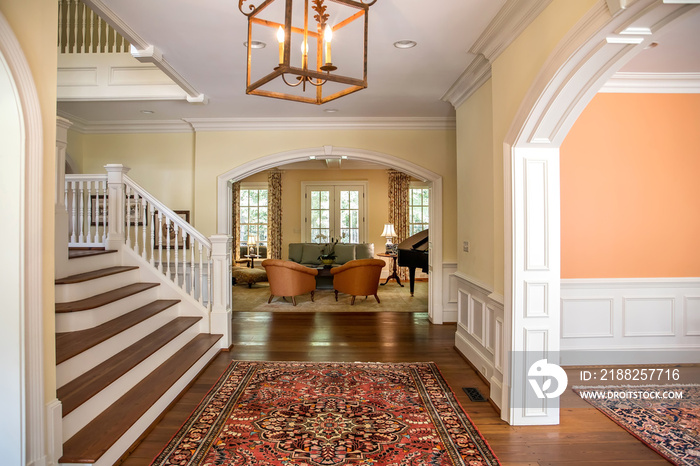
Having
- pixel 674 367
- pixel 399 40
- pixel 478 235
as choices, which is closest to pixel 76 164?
pixel 399 40

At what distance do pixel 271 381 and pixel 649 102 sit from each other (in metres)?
4.54

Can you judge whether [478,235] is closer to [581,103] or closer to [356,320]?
[581,103]

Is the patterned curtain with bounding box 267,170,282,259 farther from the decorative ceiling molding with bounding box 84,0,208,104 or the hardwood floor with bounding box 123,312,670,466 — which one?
the decorative ceiling molding with bounding box 84,0,208,104

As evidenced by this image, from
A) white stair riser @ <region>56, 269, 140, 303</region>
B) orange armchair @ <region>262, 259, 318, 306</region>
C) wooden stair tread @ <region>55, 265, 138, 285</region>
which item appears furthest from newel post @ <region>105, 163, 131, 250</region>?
orange armchair @ <region>262, 259, 318, 306</region>

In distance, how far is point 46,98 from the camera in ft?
7.77

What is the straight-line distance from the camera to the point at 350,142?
6719mm

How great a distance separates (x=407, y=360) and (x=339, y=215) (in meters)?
7.41

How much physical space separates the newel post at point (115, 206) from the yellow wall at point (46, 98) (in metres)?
2.77

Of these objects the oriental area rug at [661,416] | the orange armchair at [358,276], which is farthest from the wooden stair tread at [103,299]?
the oriental area rug at [661,416]

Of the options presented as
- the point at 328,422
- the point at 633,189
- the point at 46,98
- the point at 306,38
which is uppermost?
the point at 306,38

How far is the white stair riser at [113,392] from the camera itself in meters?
2.67

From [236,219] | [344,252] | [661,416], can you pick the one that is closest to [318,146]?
[344,252]

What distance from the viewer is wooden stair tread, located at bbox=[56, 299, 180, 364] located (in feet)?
10.1

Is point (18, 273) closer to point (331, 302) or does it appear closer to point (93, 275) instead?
point (93, 275)
